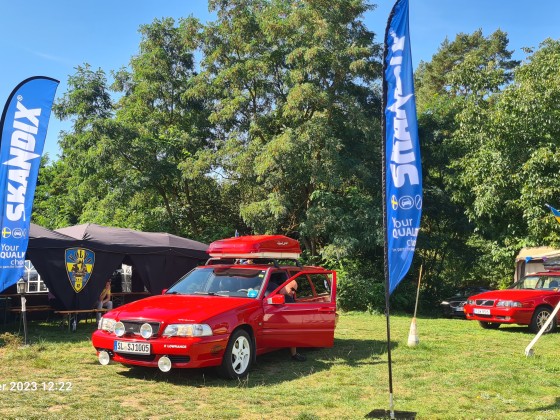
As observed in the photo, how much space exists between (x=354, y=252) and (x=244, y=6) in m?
10.8

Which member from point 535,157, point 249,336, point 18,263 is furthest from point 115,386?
point 535,157

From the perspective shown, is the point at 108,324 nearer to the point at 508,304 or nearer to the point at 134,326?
the point at 134,326

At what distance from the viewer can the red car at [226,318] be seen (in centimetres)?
676

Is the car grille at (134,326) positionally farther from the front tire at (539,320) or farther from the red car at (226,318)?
the front tire at (539,320)

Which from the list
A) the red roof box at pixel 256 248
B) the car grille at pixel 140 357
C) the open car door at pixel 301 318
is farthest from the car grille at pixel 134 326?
the red roof box at pixel 256 248

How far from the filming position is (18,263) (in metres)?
9.25

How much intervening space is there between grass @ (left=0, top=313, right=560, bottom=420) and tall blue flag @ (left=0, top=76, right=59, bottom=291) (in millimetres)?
1599

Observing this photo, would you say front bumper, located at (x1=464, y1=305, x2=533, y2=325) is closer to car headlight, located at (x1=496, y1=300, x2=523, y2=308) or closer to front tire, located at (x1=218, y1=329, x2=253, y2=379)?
car headlight, located at (x1=496, y1=300, x2=523, y2=308)

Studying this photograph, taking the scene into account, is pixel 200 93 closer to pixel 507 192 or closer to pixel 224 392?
pixel 507 192

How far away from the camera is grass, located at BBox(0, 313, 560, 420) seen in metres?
5.68

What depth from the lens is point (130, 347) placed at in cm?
688

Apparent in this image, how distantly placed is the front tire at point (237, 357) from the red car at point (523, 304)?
7663 mm

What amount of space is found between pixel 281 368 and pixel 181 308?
6.47 ft
